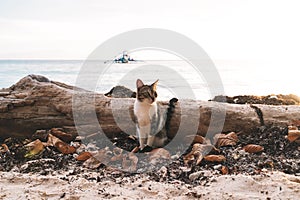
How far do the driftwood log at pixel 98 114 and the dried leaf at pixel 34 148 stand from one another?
1.80 ft

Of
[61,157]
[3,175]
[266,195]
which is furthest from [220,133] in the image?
[3,175]

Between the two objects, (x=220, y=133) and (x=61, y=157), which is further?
(x=220, y=133)

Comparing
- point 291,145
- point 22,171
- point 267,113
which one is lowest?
point 22,171

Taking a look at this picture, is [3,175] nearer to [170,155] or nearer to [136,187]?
[136,187]

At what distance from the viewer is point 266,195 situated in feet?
9.36

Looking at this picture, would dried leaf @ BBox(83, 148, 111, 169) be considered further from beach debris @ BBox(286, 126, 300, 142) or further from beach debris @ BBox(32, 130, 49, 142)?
beach debris @ BBox(286, 126, 300, 142)

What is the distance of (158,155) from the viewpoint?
13.2 ft

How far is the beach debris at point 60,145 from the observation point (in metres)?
4.32

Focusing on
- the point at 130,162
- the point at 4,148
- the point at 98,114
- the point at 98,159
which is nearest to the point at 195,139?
the point at 130,162

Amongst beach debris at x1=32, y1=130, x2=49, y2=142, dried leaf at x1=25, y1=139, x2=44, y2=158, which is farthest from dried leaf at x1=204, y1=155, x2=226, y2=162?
beach debris at x1=32, y1=130, x2=49, y2=142

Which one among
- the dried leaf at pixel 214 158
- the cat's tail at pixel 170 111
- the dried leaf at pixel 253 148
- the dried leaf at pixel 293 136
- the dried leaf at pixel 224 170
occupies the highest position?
the cat's tail at pixel 170 111

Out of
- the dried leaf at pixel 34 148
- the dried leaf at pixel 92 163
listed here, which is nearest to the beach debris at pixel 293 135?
the dried leaf at pixel 92 163

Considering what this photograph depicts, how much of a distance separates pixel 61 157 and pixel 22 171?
0.56 metres

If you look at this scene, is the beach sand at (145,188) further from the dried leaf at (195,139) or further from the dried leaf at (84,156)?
the dried leaf at (195,139)
